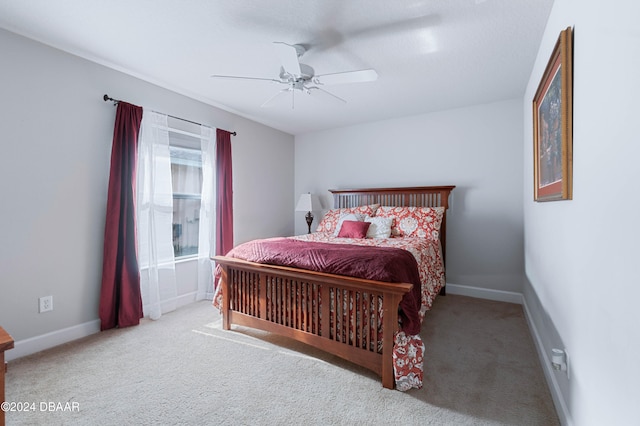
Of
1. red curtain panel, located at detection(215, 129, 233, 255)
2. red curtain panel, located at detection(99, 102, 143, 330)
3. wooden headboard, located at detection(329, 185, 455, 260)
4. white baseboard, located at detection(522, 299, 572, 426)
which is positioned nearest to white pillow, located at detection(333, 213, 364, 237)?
wooden headboard, located at detection(329, 185, 455, 260)

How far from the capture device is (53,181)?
242 cm

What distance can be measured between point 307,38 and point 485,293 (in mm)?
3434

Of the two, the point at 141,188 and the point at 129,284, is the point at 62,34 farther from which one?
the point at 129,284

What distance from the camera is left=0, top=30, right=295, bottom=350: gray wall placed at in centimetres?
221

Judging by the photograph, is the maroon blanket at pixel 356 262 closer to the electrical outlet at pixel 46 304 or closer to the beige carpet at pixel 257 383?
the beige carpet at pixel 257 383

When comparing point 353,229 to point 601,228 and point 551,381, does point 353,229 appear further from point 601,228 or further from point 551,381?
point 601,228

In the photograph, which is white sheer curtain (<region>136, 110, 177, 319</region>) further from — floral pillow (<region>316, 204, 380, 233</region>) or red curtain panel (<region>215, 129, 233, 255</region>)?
floral pillow (<region>316, 204, 380, 233</region>)

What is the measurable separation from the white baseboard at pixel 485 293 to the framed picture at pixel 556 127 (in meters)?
1.73

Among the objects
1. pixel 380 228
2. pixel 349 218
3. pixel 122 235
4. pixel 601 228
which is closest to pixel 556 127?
pixel 601 228

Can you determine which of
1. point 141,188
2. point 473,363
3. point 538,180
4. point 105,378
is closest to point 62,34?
point 141,188

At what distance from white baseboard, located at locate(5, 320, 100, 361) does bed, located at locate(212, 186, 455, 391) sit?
1.08 m

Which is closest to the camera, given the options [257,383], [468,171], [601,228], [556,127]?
[601,228]

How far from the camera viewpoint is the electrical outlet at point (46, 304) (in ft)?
7.77

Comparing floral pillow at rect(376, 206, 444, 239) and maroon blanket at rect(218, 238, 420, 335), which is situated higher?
floral pillow at rect(376, 206, 444, 239)
